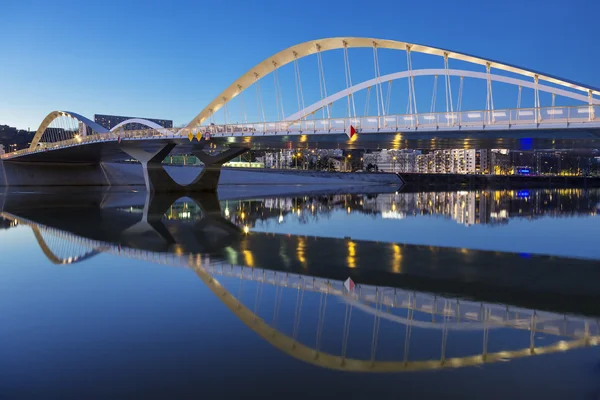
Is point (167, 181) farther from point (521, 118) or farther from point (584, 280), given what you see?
point (584, 280)

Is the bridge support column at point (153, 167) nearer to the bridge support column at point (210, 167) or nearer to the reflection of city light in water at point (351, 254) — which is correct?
the bridge support column at point (210, 167)

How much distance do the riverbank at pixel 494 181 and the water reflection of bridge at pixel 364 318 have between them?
347ft

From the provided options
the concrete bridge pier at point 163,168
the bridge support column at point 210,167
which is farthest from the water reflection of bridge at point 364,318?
the bridge support column at point 210,167

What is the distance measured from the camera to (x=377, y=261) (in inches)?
541

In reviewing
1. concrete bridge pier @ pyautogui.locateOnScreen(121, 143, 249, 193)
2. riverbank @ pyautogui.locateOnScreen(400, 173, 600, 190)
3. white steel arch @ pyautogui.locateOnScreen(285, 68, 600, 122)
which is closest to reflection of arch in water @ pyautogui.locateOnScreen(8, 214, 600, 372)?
white steel arch @ pyautogui.locateOnScreen(285, 68, 600, 122)

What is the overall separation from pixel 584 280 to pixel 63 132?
103 metres

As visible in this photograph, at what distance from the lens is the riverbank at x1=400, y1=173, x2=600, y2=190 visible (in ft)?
383

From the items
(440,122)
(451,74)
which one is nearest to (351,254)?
(440,122)

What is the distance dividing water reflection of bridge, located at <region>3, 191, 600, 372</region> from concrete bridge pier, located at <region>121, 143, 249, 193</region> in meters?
42.4

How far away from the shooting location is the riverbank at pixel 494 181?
11675cm

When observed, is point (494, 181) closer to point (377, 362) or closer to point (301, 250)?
point (301, 250)

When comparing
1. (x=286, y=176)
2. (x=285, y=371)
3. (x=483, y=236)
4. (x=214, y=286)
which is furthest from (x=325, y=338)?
(x=286, y=176)

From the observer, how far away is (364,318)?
8.11 metres

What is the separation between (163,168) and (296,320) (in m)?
51.4
